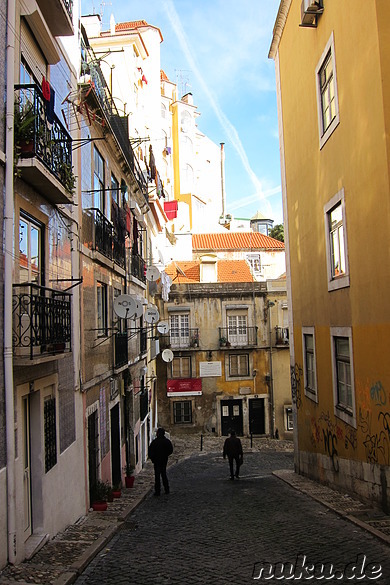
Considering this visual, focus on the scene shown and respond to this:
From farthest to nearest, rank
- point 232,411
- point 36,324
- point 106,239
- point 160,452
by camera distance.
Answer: point 232,411 → point 106,239 → point 160,452 → point 36,324

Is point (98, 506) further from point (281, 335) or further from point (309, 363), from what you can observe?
point (281, 335)

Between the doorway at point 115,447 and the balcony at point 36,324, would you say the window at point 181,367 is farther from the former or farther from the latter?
the balcony at point 36,324

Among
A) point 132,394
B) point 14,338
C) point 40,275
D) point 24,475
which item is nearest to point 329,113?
point 40,275

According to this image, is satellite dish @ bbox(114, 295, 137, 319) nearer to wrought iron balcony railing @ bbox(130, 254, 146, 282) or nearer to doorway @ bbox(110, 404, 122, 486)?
doorway @ bbox(110, 404, 122, 486)

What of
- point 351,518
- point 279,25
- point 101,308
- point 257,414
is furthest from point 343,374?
point 257,414

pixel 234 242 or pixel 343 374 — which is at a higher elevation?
pixel 234 242

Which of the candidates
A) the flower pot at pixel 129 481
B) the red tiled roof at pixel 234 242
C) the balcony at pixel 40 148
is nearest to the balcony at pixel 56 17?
the balcony at pixel 40 148

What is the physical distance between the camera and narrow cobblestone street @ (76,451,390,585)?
237 inches

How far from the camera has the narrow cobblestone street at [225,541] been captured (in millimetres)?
6031

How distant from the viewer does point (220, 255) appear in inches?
1526

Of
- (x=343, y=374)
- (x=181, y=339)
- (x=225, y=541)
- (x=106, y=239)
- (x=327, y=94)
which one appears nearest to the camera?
(x=225, y=541)

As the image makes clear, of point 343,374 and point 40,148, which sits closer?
point 40,148

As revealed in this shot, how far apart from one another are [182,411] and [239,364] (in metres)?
4.03

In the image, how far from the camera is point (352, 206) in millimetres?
9875
